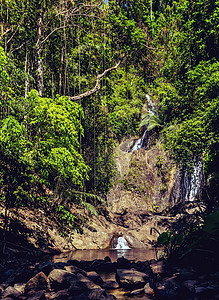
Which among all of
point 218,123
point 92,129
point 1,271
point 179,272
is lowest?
point 1,271

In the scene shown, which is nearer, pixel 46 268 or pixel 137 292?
pixel 137 292

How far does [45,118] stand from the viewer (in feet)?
24.7

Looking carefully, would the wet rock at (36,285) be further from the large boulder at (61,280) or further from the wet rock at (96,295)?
the wet rock at (96,295)

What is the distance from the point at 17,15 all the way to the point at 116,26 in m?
5.67

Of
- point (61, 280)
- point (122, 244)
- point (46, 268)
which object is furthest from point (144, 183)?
point (61, 280)

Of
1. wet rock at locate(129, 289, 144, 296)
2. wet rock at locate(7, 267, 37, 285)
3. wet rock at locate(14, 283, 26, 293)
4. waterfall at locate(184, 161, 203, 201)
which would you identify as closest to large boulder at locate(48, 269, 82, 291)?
wet rock at locate(14, 283, 26, 293)

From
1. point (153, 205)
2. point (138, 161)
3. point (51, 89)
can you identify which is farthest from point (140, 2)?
point (153, 205)

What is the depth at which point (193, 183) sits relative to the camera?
16719 millimetres

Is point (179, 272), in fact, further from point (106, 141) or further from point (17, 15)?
point (106, 141)

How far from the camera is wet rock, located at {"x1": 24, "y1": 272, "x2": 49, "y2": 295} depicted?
3.79 meters

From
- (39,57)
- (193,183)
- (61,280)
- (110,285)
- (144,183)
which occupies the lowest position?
(110,285)

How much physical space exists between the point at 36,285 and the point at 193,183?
1465 cm

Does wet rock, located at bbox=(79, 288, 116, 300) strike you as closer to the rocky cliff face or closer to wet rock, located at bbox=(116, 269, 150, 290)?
wet rock, located at bbox=(116, 269, 150, 290)

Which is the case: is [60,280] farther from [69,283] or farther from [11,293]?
[11,293]
